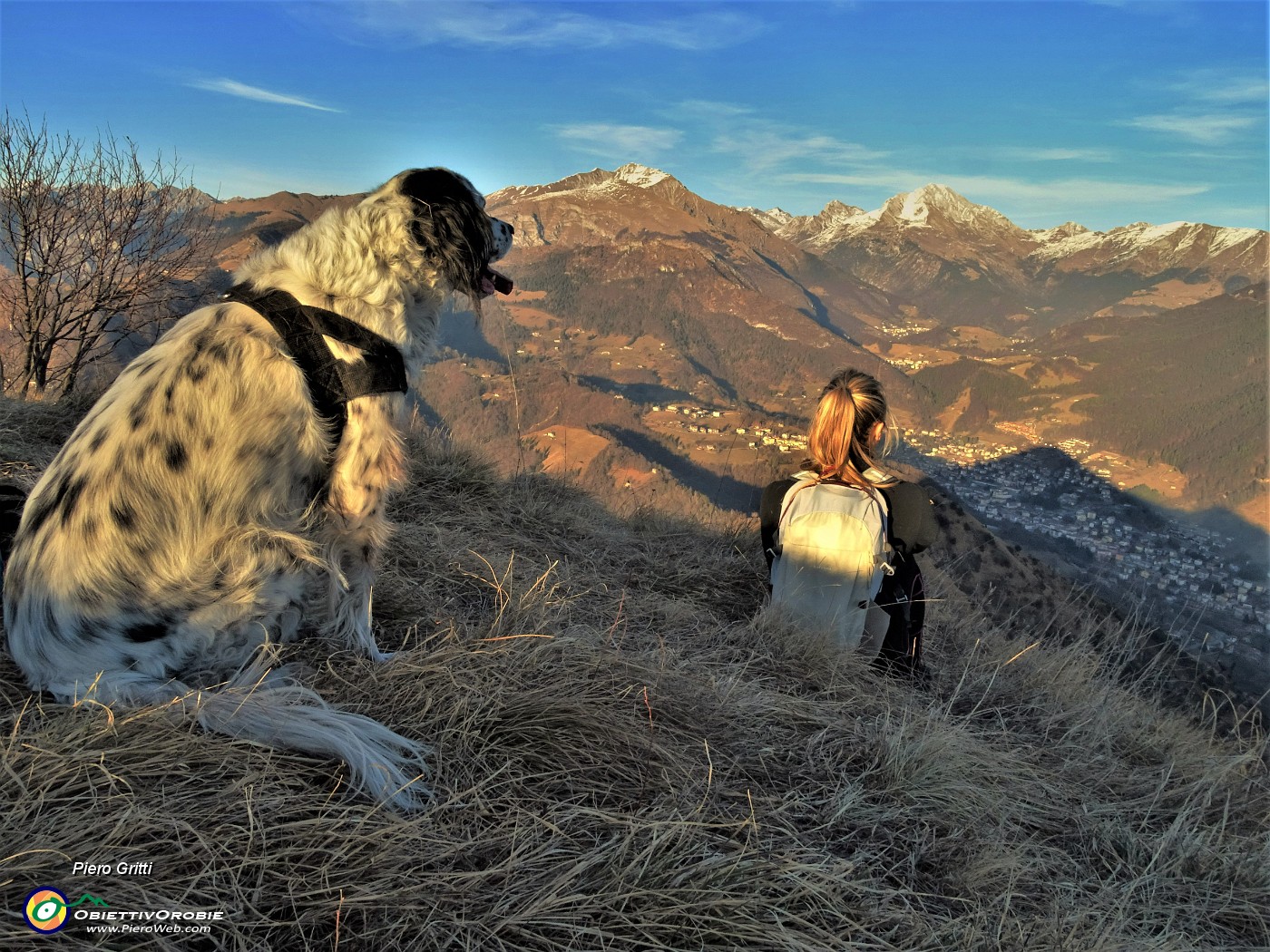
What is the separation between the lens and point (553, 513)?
645 centimetres

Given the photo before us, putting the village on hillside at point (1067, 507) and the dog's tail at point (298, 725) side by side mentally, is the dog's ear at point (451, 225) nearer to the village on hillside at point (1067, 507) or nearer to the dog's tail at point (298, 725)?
the dog's tail at point (298, 725)

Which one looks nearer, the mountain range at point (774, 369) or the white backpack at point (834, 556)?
the white backpack at point (834, 556)

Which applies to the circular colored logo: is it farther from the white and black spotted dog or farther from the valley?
the valley

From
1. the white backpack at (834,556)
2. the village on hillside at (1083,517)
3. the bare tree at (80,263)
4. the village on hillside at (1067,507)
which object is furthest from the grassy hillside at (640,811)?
the village on hillside at (1083,517)

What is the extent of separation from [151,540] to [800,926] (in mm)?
2284

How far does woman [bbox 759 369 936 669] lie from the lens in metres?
3.87

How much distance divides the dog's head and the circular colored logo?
256cm

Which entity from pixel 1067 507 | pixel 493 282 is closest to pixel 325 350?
pixel 493 282

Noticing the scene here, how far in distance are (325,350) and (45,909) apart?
195cm

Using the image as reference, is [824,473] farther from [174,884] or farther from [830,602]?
[174,884]

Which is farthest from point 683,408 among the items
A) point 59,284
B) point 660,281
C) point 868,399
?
point 660,281

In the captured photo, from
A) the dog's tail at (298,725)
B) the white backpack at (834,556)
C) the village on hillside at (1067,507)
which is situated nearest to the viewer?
the dog's tail at (298,725)

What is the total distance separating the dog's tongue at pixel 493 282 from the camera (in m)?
3.48

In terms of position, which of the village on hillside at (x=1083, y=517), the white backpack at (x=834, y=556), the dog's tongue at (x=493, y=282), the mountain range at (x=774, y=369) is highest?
the mountain range at (x=774, y=369)
